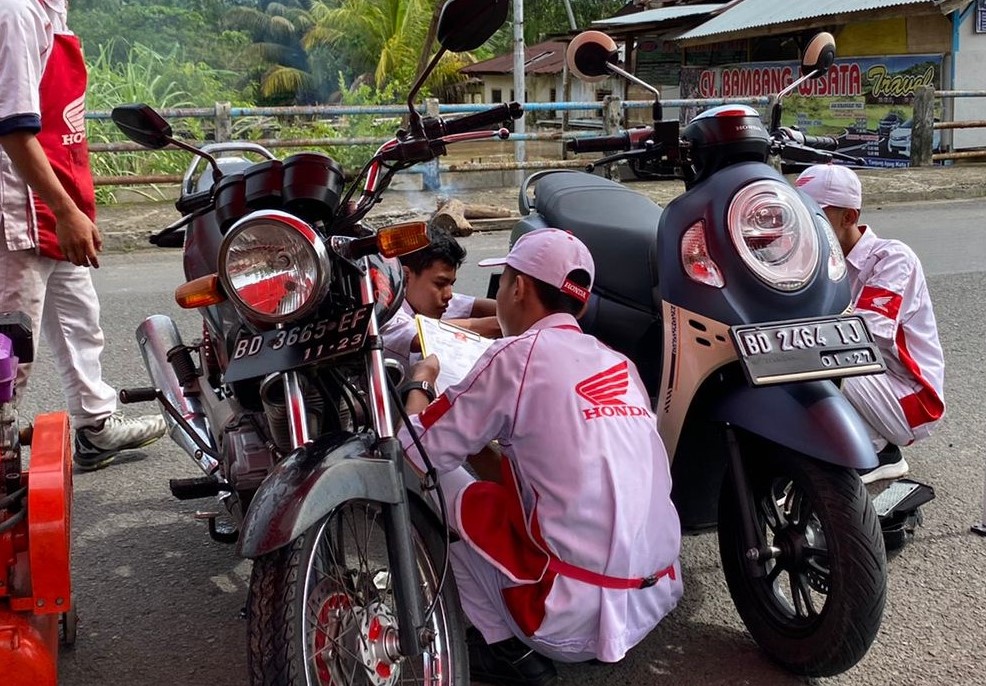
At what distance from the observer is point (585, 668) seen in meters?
2.85

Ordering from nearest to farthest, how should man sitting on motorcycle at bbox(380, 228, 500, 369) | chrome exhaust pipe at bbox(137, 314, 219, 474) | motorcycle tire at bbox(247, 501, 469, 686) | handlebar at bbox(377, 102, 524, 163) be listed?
motorcycle tire at bbox(247, 501, 469, 686), handlebar at bbox(377, 102, 524, 163), chrome exhaust pipe at bbox(137, 314, 219, 474), man sitting on motorcycle at bbox(380, 228, 500, 369)

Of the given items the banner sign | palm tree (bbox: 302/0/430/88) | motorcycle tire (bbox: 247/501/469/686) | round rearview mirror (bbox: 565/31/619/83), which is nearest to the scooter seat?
round rearview mirror (bbox: 565/31/619/83)

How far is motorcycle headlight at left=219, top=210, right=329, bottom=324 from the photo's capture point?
2219 mm

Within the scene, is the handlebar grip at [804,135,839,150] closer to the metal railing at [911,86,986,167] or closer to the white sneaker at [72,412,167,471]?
the white sneaker at [72,412,167,471]

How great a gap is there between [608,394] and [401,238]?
2.28 ft

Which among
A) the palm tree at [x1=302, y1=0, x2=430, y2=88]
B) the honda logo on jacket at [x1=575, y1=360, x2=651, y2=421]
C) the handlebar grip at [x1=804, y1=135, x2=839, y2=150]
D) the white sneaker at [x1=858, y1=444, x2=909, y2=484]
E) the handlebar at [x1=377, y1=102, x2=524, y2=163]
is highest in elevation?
the palm tree at [x1=302, y1=0, x2=430, y2=88]

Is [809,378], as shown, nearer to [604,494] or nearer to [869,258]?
[604,494]

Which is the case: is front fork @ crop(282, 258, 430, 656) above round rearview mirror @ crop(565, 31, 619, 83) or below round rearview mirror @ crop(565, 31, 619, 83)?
below

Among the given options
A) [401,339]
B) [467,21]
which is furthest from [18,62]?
[467,21]

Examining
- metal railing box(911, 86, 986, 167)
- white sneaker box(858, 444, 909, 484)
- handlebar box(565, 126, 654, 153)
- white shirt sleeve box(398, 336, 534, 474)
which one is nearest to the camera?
white shirt sleeve box(398, 336, 534, 474)

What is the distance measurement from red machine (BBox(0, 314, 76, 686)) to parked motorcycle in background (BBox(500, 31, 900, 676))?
4.97ft

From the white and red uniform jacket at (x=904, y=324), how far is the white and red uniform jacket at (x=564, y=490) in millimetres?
1230

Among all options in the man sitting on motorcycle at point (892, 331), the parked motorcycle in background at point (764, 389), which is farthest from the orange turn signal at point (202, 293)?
the man sitting on motorcycle at point (892, 331)

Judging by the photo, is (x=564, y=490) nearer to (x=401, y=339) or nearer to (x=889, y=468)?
(x=401, y=339)
